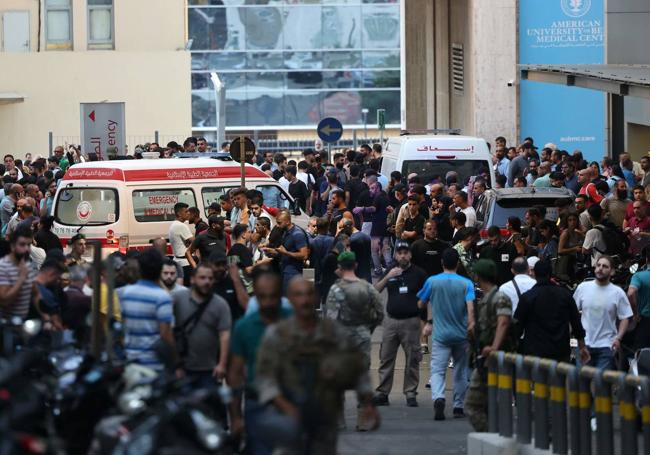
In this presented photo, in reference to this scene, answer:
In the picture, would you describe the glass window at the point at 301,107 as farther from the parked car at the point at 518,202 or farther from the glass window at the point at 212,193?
the parked car at the point at 518,202

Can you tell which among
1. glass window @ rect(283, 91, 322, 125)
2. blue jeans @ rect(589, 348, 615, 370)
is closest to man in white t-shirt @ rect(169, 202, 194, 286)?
blue jeans @ rect(589, 348, 615, 370)

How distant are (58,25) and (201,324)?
143 feet

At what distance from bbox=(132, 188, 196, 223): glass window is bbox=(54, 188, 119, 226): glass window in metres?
0.34

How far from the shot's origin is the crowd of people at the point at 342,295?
904 centimetres

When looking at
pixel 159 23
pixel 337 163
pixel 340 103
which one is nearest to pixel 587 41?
pixel 337 163

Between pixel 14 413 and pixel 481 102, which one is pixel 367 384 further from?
pixel 481 102

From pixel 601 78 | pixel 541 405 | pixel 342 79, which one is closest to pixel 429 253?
pixel 601 78

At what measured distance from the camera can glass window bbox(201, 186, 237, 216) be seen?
23984mm

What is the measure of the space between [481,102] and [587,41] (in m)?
2.98

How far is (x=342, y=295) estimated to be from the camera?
14.3 metres

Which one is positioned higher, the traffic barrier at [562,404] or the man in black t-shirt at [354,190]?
the man in black t-shirt at [354,190]

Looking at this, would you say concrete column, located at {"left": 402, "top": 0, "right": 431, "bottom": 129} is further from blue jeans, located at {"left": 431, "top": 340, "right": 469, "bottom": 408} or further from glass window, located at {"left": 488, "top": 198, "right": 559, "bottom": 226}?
blue jeans, located at {"left": 431, "top": 340, "right": 469, "bottom": 408}

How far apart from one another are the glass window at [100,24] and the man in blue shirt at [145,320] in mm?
43288

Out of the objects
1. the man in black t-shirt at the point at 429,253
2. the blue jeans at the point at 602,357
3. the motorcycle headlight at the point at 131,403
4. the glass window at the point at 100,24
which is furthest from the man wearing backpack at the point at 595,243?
the glass window at the point at 100,24
